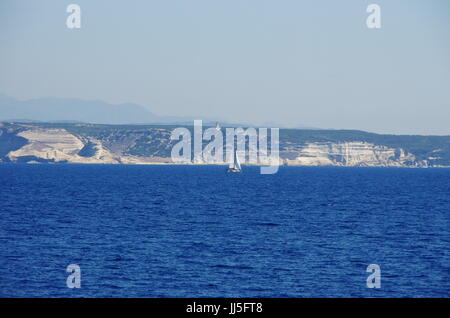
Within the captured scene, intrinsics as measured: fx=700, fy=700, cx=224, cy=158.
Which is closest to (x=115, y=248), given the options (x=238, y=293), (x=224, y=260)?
(x=224, y=260)

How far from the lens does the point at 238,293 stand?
138ft

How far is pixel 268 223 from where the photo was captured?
78.2m

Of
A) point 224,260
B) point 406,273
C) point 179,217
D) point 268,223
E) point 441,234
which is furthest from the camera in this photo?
point 179,217

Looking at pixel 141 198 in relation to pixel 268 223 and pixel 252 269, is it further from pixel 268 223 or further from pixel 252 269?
pixel 252 269

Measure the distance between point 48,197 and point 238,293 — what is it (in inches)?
3148

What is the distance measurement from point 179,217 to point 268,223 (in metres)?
11.9

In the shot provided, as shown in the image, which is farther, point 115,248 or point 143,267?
point 115,248
